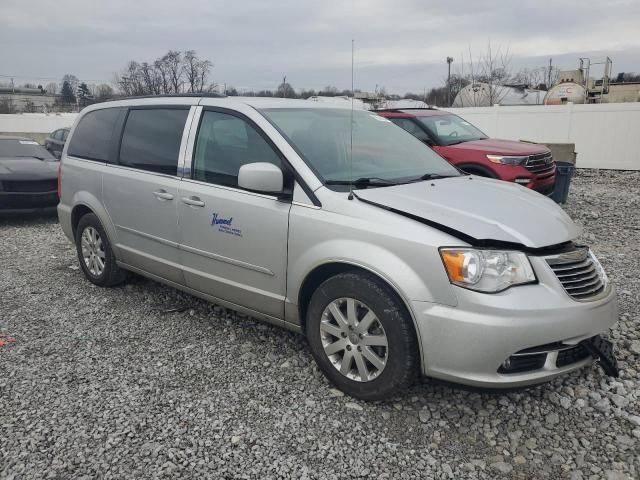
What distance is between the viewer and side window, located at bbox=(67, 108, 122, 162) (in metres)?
4.83

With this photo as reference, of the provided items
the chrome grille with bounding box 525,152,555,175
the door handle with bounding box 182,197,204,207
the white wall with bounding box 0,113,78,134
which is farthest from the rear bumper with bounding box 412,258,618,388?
the white wall with bounding box 0,113,78,134

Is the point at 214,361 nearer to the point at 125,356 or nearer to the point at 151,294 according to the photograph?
the point at 125,356

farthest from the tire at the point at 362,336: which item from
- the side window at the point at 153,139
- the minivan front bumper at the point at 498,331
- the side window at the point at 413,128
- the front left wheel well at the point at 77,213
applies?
the side window at the point at 413,128

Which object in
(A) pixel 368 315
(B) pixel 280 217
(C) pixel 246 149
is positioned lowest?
(A) pixel 368 315

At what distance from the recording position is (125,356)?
371cm

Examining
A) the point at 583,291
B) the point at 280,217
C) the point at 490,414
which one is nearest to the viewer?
the point at 583,291

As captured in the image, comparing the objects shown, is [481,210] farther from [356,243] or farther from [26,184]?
[26,184]

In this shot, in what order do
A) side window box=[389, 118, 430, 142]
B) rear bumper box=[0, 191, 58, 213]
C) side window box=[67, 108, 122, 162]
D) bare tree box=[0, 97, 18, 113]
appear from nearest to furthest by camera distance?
side window box=[67, 108, 122, 162] → rear bumper box=[0, 191, 58, 213] → side window box=[389, 118, 430, 142] → bare tree box=[0, 97, 18, 113]

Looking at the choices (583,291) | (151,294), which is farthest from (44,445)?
(583,291)

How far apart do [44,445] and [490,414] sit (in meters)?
2.46

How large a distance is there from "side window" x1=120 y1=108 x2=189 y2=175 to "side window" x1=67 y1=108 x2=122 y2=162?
0.28 metres

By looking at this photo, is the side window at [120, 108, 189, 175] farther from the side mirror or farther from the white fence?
the white fence

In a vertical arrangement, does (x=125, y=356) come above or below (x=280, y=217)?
below

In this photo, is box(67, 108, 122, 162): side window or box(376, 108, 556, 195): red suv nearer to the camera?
box(67, 108, 122, 162): side window
